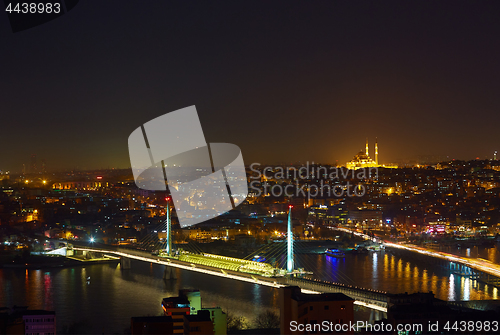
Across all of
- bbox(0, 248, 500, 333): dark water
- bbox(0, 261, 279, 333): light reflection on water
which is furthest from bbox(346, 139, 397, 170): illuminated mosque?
bbox(0, 261, 279, 333): light reflection on water

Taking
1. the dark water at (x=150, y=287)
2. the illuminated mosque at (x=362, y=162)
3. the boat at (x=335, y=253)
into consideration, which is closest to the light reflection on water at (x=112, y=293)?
the dark water at (x=150, y=287)

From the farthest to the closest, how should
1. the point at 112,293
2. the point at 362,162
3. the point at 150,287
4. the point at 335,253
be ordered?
1. the point at 362,162
2. the point at 335,253
3. the point at 150,287
4. the point at 112,293

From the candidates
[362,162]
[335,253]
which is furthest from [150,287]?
[362,162]

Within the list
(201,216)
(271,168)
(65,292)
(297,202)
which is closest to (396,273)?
(65,292)

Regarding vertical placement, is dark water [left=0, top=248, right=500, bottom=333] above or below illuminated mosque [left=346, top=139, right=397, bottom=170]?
below

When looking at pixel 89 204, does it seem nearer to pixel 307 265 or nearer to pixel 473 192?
pixel 307 265

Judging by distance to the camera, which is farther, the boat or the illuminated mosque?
the illuminated mosque

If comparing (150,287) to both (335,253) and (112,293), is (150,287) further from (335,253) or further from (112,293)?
(335,253)

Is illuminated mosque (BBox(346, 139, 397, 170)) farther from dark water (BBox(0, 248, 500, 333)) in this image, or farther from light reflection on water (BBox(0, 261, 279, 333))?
light reflection on water (BBox(0, 261, 279, 333))
